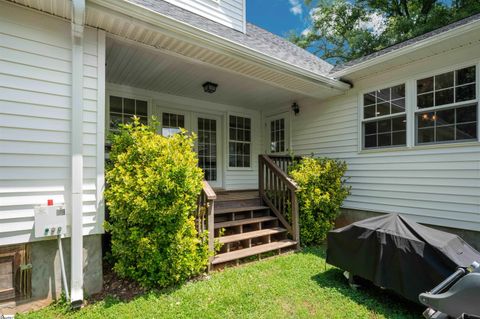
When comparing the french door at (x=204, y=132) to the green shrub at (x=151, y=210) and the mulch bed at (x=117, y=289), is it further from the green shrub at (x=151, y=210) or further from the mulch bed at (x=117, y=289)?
the mulch bed at (x=117, y=289)

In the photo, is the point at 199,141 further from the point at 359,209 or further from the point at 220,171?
the point at 359,209

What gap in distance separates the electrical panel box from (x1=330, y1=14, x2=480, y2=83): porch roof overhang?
550 centimetres

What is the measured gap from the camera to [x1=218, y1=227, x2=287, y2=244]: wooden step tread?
4.14 m

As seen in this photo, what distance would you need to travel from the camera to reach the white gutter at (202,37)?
2959 mm

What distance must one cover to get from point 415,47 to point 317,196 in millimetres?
3079

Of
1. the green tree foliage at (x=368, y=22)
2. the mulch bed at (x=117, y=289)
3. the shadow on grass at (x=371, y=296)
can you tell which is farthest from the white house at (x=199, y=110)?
the green tree foliage at (x=368, y=22)

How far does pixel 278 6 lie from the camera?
15.7 meters

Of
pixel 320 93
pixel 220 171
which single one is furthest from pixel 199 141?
pixel 320 93

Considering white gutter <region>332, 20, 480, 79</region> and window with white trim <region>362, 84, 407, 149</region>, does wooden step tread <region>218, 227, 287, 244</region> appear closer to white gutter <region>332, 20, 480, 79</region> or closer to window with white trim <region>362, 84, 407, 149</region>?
window with white trim <region>362, 84, 407, 149</region>

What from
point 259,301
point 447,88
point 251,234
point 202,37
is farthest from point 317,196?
point 202,37

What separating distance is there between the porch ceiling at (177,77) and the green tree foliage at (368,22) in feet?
32.1

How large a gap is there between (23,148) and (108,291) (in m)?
1.99

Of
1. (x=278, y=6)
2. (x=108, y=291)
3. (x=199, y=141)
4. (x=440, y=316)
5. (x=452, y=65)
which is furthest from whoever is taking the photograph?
(x=278, y=6)

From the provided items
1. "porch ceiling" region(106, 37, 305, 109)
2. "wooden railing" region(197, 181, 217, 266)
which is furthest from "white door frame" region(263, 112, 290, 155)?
"wooden railing" region(197, 181, 217, 266)
